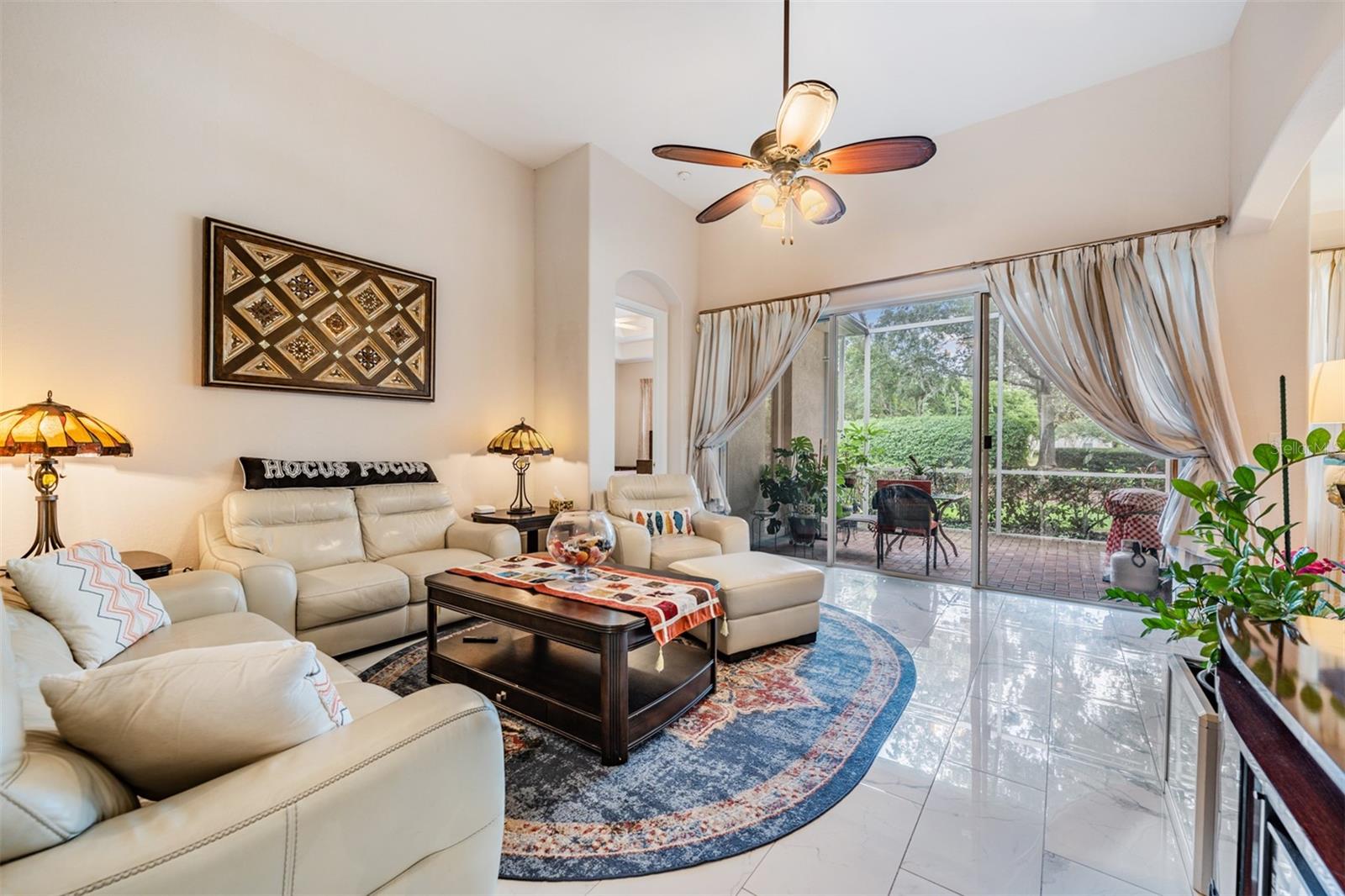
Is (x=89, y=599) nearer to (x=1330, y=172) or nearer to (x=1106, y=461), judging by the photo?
(x=1106, y=461)

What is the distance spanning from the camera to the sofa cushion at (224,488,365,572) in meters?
2.81

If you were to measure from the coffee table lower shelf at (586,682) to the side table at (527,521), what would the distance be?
112cm

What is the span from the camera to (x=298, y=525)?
301cm

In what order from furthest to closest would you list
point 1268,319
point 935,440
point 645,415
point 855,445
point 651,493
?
point 645,415 → point 855,445 → point 935,440 → point 651,493 → point 1268,319

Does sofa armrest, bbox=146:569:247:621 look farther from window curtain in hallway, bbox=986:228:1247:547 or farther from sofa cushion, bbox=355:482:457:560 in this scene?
window curtain in hallway, bbox=986:228:1247:547

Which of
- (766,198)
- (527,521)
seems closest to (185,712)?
(766,198)

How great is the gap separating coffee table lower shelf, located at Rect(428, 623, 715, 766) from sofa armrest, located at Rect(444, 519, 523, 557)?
2.28 ft

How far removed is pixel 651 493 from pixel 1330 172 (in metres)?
4.67

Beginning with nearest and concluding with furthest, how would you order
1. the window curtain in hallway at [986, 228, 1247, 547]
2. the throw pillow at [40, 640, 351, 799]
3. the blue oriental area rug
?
1. the throw pillow at [40, 640, 351, 799]
2. the blue oriental area rug
3. the window curtain in hallway at [986, 228, 1247, 547]

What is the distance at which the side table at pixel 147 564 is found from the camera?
231 cm

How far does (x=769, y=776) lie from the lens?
182 cm

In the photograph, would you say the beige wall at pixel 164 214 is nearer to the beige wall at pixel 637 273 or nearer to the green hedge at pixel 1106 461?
the beige wall at pixel 637 273

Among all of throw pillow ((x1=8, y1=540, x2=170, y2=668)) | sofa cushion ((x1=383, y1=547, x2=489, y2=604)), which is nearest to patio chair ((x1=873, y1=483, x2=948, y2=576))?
sofa cushion ((x1=383, y1=547, x2=489, y2=604))

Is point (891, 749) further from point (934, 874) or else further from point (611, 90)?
point (611, 90)
